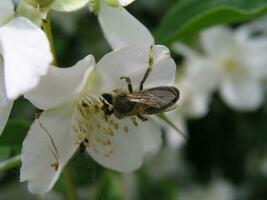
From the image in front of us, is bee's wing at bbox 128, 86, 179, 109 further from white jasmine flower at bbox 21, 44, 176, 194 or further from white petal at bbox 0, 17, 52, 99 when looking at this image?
white petal at bbox 0, 17, 52, 99

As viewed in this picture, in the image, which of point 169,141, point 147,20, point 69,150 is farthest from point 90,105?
point 147,20

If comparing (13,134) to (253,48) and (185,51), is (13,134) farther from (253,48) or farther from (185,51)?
(253,48)

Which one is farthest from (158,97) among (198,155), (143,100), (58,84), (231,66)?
(198,155)

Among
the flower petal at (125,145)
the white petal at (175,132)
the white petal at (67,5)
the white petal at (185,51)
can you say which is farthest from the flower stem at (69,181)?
the white petal at (185,51)

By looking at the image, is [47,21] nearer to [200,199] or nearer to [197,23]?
[197,23]

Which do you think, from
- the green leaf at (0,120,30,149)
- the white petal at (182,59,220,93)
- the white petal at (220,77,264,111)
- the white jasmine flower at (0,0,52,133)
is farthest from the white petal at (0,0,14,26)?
the white petal at (220,77,264,111)
